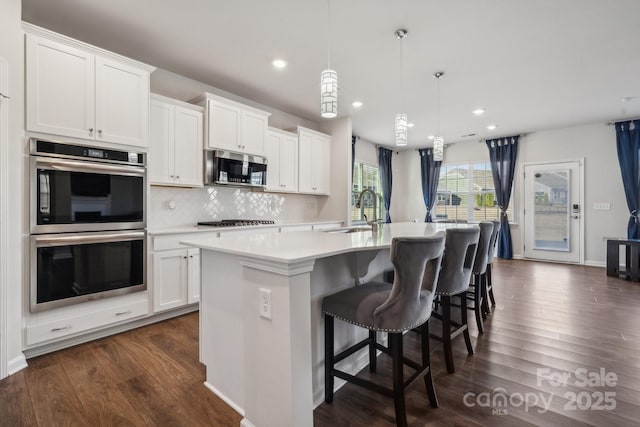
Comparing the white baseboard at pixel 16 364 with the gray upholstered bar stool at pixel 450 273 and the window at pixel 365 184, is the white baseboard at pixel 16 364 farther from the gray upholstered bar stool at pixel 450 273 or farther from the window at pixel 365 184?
the window at pixel 365 184

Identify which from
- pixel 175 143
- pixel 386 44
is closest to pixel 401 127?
pixel 386 44

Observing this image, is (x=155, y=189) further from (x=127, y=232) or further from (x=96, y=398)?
(x=96, y=398)

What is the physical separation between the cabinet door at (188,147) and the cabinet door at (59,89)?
2.88ft

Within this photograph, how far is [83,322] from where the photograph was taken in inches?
96.0

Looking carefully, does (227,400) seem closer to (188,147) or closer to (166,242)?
(166,242)

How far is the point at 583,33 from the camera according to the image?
2.70 metres

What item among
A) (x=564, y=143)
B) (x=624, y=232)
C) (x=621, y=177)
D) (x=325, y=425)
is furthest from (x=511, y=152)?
(x=325, y=425)

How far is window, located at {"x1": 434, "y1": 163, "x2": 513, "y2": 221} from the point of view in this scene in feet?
22.4

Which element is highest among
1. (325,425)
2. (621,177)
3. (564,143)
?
(564,143)

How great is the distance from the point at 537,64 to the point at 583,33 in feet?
1.96

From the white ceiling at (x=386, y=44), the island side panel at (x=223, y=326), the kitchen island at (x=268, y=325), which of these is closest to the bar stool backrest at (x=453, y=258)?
the kitchen island at (x=268, y=325)

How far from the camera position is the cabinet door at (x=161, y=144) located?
10.1ft

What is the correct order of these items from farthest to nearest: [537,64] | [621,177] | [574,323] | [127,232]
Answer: [621,177]
[537,64]
[574,323]
[127,232]

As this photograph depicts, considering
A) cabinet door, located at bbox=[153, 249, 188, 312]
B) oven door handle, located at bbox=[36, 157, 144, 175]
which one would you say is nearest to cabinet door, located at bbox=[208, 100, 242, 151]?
oven door handle, located at bbox=[36, 157, 144, 175]
